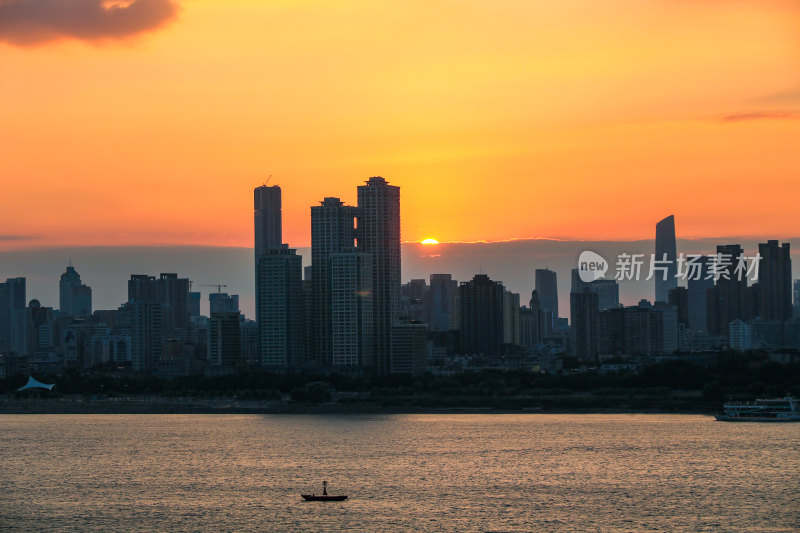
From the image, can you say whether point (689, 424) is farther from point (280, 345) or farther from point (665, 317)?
point (665, 317)

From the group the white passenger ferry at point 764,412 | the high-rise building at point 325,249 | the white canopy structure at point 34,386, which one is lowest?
the white passenger ferry at point 764,412

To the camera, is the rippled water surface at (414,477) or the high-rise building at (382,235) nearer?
the rippled water surface at (414,477)

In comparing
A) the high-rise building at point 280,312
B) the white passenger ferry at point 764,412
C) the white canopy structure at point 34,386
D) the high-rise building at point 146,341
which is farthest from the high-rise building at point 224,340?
the white passenger ferry at point 764,412

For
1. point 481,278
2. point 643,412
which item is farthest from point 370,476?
point 481,278

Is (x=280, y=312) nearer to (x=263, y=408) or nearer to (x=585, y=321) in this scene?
(x=263, y=408)

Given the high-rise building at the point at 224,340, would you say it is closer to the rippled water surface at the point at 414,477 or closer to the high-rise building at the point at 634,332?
the rippled water surface at the point at 414,477

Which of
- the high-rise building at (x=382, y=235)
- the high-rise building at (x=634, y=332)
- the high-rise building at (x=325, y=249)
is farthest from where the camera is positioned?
the high-rise building at (x=634, y=332)

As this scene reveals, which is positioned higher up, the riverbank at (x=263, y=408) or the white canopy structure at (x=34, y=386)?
the white canopy structure at (x=34, y=386)

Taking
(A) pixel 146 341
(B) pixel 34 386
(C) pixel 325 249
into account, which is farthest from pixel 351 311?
(A) pixel 146 341
